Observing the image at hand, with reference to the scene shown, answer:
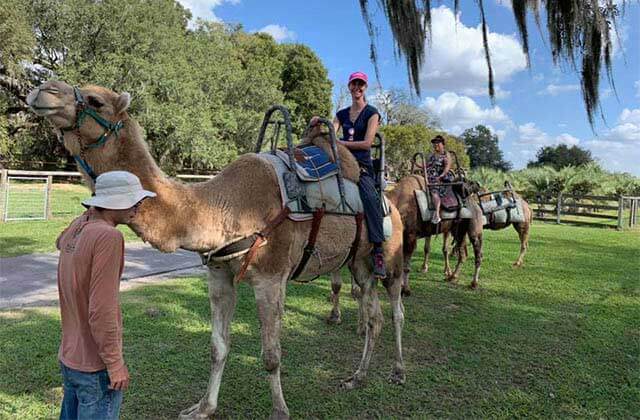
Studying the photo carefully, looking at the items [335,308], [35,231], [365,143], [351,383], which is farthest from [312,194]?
[35,231]

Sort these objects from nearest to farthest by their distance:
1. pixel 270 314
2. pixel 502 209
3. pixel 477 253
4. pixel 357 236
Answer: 1. pixel 270 314
2. pixel 357 236
3. pixel 477 253
4. pixel 502 209

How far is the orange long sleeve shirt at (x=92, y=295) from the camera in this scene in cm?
207

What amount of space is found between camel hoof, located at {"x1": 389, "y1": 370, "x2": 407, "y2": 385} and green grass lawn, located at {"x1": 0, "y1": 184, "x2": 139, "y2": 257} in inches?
297

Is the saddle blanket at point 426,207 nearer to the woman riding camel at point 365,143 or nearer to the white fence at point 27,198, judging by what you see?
the woman riding camel at point 365,143

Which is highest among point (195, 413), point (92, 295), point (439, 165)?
point (439, 165)

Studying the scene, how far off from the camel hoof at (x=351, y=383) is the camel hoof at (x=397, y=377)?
1.02ft

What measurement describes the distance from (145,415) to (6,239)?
840 cm

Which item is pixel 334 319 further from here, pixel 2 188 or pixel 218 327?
pixel 2 188

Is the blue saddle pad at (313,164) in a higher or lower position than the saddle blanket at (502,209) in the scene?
higher

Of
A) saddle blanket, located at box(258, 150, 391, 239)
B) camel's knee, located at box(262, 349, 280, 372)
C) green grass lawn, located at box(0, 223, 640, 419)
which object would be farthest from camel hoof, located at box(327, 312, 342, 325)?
camel's knee, located at box(262, 349, 280, 372)

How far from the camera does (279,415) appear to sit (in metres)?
3.44

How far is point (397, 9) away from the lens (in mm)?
4238

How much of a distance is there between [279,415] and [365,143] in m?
2.40

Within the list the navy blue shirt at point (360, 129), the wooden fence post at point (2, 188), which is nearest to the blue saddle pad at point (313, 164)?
the navy blue shirt at point (360, 129)
